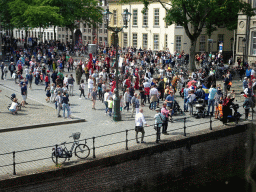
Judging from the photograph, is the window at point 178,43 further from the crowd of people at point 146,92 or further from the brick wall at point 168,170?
the brick wall at point 168,170

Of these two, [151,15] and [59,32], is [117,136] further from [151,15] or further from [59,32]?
[59,32]

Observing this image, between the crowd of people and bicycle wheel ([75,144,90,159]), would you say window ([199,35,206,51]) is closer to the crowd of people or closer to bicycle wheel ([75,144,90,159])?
the crowd of people

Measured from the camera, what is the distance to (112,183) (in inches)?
539

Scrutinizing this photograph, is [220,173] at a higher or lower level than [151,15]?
lower

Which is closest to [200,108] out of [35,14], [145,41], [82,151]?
[82,151]

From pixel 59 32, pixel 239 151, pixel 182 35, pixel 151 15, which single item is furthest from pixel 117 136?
pixel 59 32

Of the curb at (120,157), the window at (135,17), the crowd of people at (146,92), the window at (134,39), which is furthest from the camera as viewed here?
the window at (134,39)

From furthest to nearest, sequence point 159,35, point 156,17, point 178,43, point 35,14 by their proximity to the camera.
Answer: point 156,17 → point 159,35 → point 178,43 → point 35,14

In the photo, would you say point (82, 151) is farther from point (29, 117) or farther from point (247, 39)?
point (247, 39)

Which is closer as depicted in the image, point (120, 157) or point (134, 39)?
point (120, 157)

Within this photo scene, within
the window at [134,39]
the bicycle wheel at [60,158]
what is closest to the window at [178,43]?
the window at [134,39]

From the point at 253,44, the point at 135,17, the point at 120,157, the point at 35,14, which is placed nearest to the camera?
the point at 120,157

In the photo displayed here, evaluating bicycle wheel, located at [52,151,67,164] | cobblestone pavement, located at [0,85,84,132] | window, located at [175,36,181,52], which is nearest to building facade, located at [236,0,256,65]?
window, located at [175,36,181,52]

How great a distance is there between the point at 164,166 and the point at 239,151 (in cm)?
461
